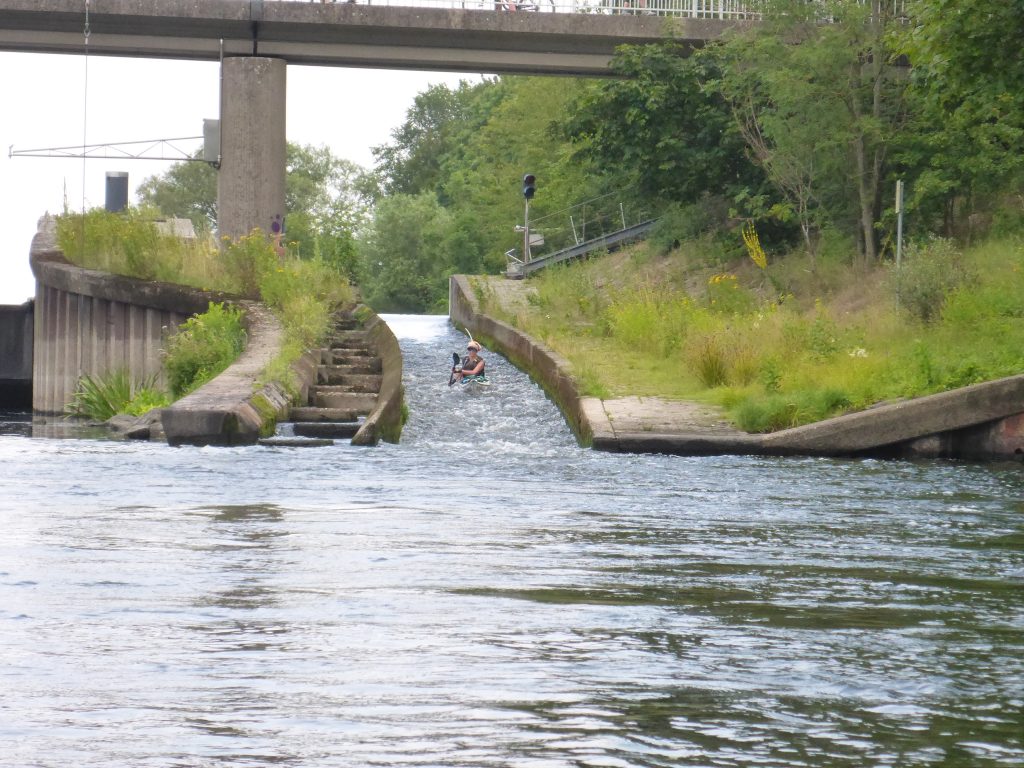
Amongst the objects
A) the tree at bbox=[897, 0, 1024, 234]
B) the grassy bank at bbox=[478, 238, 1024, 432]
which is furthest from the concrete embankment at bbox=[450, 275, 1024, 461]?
the tree at bbox=[897, 0, 1024, 234]

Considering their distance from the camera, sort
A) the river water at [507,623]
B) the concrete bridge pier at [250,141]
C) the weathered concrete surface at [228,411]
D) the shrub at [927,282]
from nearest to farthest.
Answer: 1. the river water at [507,623]
2. the weathered concrete surface at [228,411]
3. the shrub at [927,282]
4. the concrete bridge pier at [250,141]

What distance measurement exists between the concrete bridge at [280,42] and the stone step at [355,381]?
44.5 ft

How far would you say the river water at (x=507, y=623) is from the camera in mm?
5184

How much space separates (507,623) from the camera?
7164mm

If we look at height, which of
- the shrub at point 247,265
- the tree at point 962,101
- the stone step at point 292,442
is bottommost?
the stone step at point 292,442

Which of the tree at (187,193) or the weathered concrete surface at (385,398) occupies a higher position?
the tree at (187,193)

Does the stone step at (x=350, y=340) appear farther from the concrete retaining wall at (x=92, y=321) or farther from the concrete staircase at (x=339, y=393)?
the concrete retaining wall at (x=92, y=321)

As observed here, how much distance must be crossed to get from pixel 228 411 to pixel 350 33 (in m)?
20.4

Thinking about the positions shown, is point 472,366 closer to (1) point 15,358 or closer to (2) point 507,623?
(2) point 507,623

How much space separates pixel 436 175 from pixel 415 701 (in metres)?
98.1

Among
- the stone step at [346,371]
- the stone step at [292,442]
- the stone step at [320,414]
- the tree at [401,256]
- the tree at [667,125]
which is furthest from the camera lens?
the tree at [401,256]

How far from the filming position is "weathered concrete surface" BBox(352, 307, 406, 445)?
714 inches

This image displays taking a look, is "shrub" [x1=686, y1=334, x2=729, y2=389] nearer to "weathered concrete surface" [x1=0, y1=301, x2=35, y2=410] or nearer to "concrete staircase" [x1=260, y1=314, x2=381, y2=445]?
"concrete staircase" [x1=260, y1=314, x2=381, y2=445]

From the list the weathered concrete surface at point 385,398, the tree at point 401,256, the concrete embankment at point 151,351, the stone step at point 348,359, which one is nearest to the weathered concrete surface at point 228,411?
the concrete embankment at point 151,351
